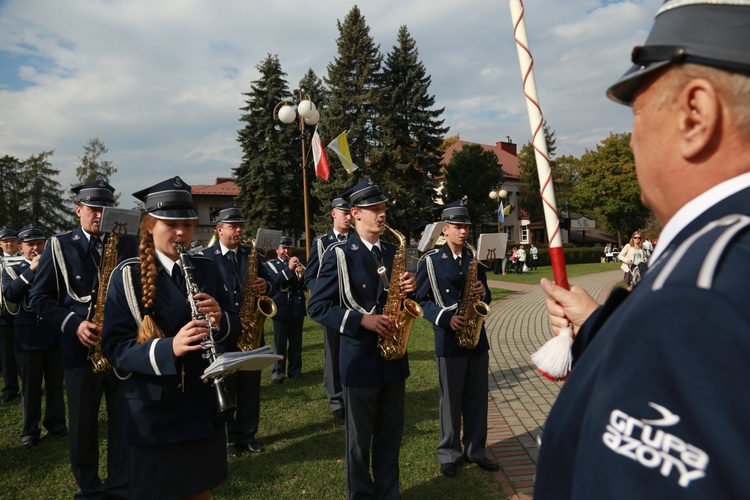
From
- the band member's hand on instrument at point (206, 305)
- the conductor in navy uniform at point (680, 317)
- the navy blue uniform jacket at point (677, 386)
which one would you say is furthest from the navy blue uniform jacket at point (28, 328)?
the navy blue uniform jacket at point (677, 386)

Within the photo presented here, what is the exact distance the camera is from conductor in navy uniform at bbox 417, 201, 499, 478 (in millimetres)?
5383

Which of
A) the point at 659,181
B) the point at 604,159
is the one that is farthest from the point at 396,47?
the point at 659,181

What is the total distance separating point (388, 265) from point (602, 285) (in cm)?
2325

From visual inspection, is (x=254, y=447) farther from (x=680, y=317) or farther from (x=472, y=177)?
(x=472, y=177)

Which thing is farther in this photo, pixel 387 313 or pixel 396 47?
pixel 396 47

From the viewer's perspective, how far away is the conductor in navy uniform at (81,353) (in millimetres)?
4777

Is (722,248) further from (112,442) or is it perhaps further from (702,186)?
(112,442)

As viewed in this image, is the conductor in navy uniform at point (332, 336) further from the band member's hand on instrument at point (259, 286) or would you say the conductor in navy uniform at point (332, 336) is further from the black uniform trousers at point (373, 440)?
the black uniform trousers at point (373, 440)

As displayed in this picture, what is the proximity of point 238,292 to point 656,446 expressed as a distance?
6275 mm

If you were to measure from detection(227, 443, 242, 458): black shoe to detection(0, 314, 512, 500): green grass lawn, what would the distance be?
4.3 inches

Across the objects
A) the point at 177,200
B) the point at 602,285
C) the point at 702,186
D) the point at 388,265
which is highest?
the point at 177,200

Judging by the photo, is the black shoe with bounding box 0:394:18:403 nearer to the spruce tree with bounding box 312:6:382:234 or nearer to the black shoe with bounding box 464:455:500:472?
the black shoe with bounding box 464:455:500:472

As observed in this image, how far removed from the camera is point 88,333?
14.9ft

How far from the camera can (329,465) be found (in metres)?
5.58
